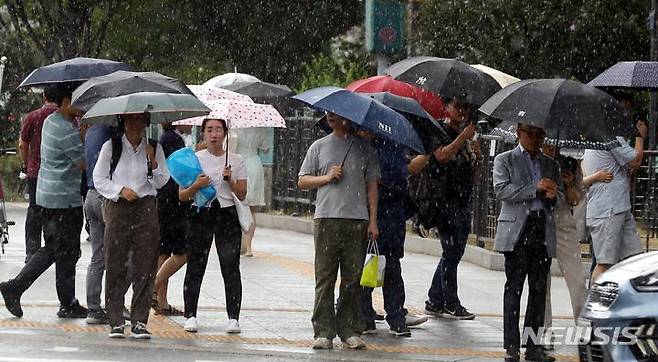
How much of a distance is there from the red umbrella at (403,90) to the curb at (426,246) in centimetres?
204

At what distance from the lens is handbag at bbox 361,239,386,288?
1091 centimetres

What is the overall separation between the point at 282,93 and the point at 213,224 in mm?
7508

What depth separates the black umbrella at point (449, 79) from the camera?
11.5m

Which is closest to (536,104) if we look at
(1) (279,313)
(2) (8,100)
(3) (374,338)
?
(3) (374,338)

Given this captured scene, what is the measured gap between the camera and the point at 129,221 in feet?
35.9

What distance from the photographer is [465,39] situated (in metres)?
28.3

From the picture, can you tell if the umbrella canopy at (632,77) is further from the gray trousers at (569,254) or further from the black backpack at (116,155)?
the black backpack at (116,155)

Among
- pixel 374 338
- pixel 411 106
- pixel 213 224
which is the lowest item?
pixel 374 338

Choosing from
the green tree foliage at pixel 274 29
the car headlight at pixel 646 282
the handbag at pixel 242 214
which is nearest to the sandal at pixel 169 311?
the handbag at pixel 242 214

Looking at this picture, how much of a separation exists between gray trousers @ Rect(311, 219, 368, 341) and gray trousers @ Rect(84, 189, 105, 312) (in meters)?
1.81

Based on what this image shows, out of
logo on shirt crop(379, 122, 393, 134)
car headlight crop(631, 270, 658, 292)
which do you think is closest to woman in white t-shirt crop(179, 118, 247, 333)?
logo on shirt crop(379, 122, 393, 134)

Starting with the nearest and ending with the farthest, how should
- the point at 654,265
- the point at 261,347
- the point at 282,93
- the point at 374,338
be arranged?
the point at 654,265, the point at 261,347, the point at 374,338, the point at 282,93

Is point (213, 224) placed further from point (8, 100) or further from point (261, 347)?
point (8, 100)

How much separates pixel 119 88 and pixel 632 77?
12.1 ft
